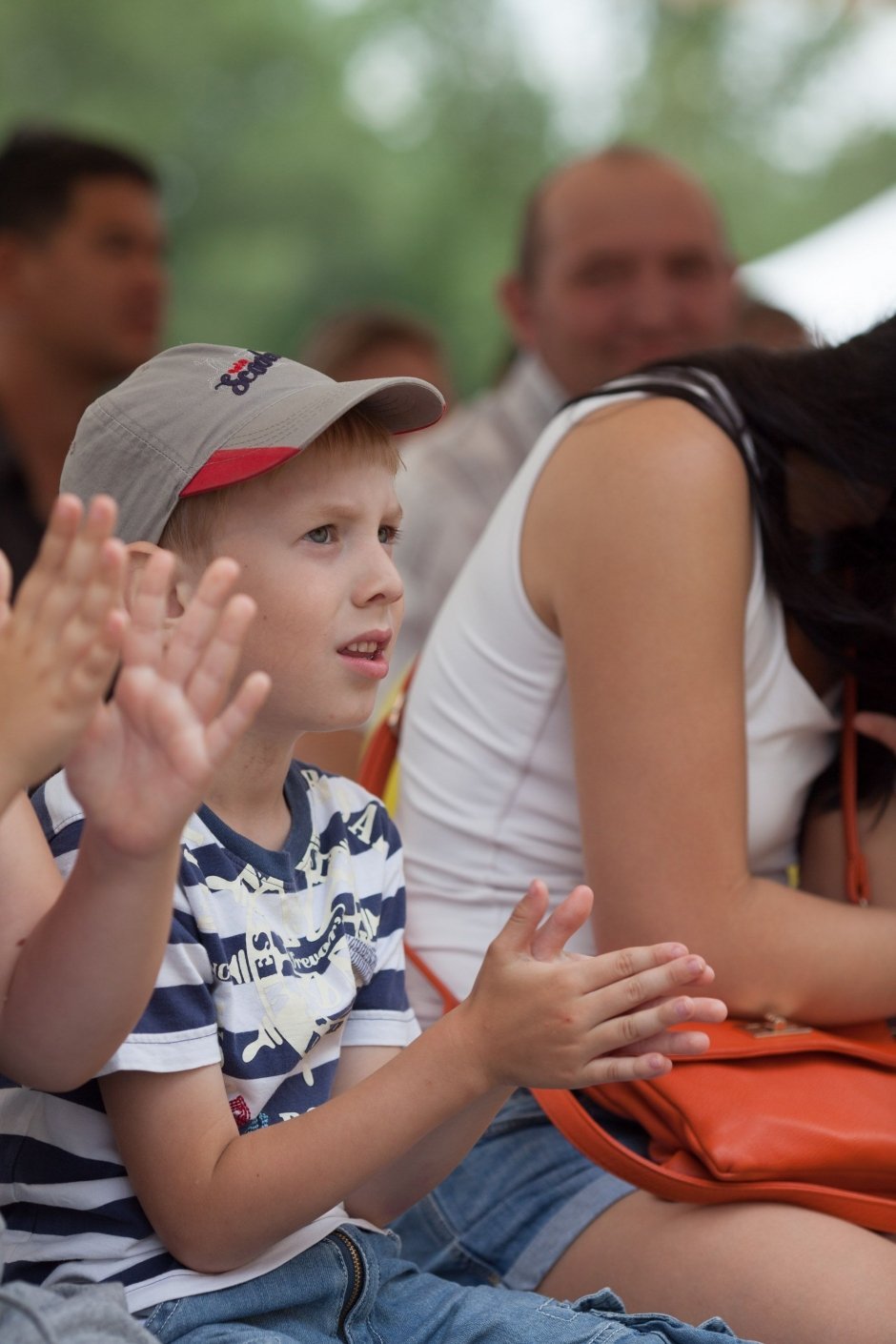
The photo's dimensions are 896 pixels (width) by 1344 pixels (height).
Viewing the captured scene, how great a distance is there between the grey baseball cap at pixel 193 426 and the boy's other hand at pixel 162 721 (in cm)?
20

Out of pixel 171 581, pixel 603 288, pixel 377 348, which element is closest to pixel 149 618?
pixel 171 581

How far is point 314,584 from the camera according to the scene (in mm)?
1095

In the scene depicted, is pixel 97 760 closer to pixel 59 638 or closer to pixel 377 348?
pixel 59 638

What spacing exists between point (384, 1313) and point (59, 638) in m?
0.60

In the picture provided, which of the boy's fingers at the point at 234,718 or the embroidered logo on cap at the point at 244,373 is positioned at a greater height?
the embroidered logo on cap at the point at 244,373

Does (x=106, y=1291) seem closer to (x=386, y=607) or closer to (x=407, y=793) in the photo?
(x=386, y=607)

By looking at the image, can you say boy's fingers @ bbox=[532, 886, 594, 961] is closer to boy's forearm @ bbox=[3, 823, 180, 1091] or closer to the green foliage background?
boy's forearm @ bbox=[3, 823, 180, 1091]

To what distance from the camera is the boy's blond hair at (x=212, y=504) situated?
43.2 inches

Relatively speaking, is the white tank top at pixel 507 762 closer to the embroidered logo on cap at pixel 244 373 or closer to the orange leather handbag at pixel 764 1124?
the orange leather handbag at pixel 764 1124

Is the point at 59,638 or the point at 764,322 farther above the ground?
the point at 764,322

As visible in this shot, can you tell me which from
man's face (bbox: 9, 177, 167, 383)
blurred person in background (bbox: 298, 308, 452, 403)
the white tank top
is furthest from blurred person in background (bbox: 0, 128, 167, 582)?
the white tank top

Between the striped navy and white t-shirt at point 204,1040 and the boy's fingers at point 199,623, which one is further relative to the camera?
the striped navy and white t-shirt at point 204,1040

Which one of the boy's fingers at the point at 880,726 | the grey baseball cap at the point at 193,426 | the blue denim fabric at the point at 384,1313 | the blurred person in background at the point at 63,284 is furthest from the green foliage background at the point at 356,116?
the blue denim fabric at the point at 384,1313

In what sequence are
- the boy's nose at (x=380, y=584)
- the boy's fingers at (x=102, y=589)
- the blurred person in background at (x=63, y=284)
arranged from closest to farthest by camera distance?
the boy's fingers at (x=102, y=589)
the boy's nose at (x=380, y=584)
the blurred person in background at (x=63, y=284)
